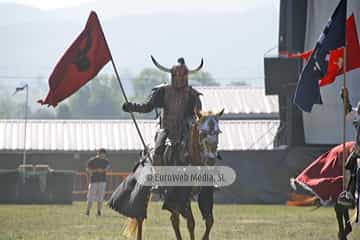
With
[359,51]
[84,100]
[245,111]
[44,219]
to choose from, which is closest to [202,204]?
[359,51]

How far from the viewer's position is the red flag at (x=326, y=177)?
62.1 ft

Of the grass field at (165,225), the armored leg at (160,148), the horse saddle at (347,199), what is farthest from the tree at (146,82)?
the armored leg at (160,148)

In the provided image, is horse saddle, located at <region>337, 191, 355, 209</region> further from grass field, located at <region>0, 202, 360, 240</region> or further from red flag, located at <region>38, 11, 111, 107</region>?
red flag, located at <region>38, 11, 111, 107</region>

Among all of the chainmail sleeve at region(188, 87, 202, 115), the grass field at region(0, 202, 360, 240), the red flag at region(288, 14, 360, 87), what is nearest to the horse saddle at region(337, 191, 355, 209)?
the grass field at region(0, 202, 360, 240)

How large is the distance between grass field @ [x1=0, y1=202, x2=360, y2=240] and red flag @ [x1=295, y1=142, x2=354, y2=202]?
1056 mm

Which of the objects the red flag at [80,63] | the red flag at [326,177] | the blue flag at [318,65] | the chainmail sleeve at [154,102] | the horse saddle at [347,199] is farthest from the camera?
the red flag at [326,177]

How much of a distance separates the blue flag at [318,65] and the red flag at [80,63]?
330 centimetres

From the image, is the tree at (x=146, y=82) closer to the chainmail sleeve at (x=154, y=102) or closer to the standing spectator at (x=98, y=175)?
the standing spectator at (x=98, y=175)

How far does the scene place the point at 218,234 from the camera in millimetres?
20500

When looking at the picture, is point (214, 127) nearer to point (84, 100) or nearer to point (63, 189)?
point (63, 189)

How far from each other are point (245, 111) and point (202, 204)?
1758 inches

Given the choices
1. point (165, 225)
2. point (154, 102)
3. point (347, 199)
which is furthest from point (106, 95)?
point (154, 102)

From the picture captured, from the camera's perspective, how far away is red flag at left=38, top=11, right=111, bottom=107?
1794 cm

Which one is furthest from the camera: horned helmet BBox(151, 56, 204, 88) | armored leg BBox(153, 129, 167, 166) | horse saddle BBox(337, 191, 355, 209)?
horse saddle BBox(337, 191, 355, 209)
